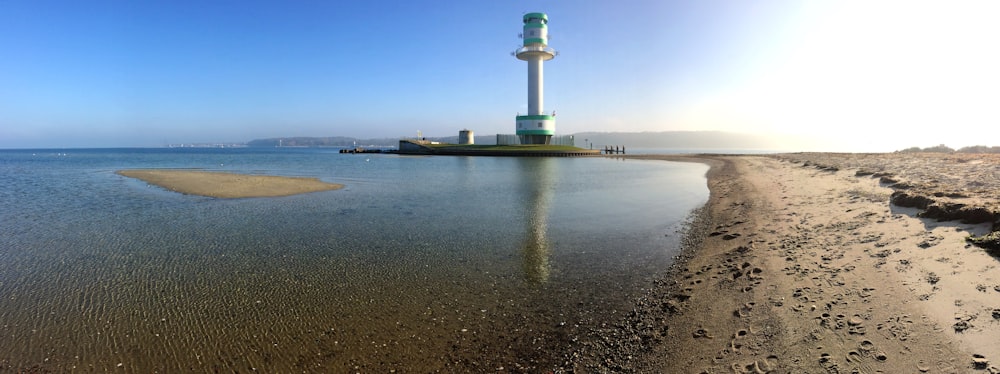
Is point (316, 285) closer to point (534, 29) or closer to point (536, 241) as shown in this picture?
point (536, 241)

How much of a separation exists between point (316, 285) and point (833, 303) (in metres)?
7.56

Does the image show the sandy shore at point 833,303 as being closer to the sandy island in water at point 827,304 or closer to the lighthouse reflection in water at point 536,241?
the sandy island in water at point 827,304

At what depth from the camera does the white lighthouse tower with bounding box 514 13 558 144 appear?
70438mm

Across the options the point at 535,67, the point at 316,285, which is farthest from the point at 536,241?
the point at 535,67

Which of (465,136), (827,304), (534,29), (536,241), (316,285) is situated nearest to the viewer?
(827,304)

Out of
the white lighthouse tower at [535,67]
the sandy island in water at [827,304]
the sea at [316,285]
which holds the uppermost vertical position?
the white lighthouse tower at [535,67]

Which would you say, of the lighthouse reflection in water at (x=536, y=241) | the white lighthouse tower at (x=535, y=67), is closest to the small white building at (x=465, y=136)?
the white lighthouse tower at (x=535, y=67)

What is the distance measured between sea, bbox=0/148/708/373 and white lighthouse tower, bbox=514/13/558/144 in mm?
58785

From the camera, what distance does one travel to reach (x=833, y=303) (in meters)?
5.37

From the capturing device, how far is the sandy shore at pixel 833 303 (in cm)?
413

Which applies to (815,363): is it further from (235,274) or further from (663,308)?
(235,274)

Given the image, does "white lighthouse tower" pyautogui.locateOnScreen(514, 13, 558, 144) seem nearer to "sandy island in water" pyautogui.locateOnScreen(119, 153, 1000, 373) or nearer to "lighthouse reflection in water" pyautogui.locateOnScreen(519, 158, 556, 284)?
"lighthouse reflection in water" pyautogui.locateOnScreen(519, 158, 556, 284)

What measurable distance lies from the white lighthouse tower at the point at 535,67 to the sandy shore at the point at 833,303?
64.3m

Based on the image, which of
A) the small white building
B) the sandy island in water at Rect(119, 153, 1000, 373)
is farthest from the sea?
the small white building
